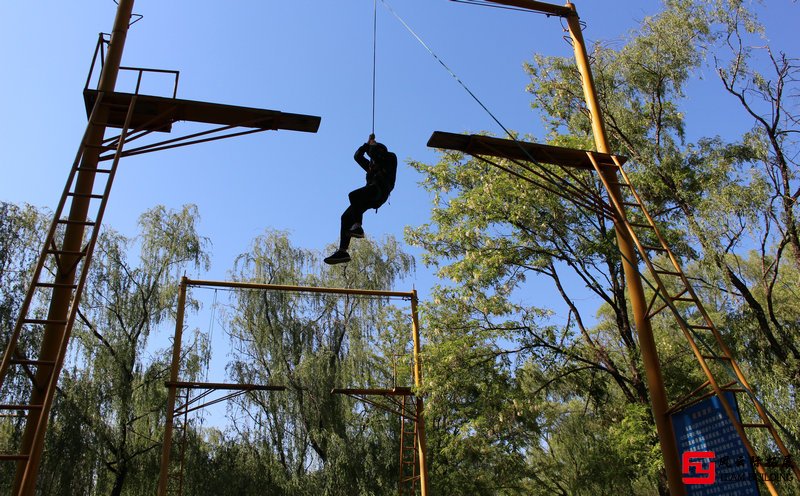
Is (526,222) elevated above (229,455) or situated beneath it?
elevated above

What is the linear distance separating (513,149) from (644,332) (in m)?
2.50

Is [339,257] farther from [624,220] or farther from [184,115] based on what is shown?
[624,220]

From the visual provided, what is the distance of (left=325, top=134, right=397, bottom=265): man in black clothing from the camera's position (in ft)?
23.0

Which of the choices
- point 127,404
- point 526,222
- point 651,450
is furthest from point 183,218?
point 651,450

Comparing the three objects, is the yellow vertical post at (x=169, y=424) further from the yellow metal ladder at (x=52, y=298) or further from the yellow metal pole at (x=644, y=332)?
the yellow metal pole at (x=644, y=332)

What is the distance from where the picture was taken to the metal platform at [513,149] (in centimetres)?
697

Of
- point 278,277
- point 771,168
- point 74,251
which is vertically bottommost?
point 74,251


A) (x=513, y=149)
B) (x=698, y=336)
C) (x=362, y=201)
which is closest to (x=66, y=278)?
(x=362, y=201)

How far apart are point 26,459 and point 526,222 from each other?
1079 cm

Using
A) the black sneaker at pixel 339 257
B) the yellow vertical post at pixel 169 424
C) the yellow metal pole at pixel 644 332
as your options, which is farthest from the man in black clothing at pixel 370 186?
the yellow vertical post at pixel 169 424

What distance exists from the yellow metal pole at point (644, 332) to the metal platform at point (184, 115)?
3512 millimetres

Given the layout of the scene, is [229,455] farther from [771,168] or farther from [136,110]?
[771,168]

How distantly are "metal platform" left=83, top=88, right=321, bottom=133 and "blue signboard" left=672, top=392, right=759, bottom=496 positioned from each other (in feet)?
15.1

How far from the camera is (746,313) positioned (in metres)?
11.4
